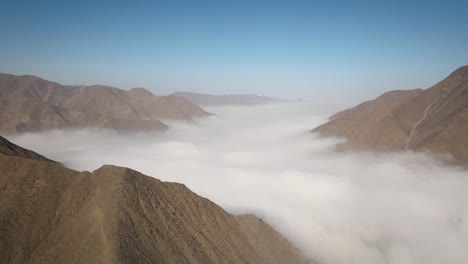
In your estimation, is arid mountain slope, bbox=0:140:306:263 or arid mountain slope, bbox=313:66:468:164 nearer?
arid mountain slope, bbox=0:140:306:263

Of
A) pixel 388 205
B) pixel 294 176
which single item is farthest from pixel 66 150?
pixel 388 205

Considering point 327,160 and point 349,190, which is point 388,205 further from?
point 327,160

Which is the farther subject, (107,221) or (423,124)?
(423,124)

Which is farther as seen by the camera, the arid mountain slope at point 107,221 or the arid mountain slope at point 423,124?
the arid mountain slope at point 423,124
